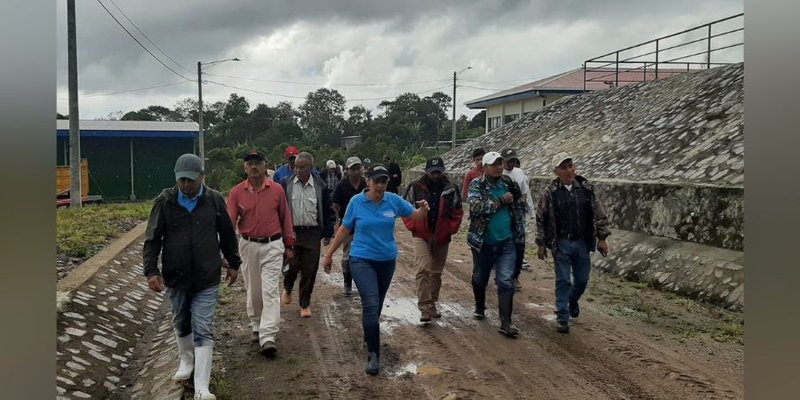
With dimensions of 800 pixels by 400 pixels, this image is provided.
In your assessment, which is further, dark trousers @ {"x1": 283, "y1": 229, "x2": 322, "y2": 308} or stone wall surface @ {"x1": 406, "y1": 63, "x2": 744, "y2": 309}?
stone wall surface @ {"x1": 406, "y1": 63, "x2": 744, "y2": 309}

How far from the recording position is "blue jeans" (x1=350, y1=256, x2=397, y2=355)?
527 centimetres

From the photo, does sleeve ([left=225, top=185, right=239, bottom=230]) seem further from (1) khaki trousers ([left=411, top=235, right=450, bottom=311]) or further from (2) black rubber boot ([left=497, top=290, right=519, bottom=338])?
(2) black rubber boot ([left=497, top=290, right=519, bottom=338])

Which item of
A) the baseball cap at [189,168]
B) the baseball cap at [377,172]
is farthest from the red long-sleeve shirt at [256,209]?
the baseball cap at [189,168]

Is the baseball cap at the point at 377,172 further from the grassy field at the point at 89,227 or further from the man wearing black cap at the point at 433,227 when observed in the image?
the grassy field at the point at 89,227

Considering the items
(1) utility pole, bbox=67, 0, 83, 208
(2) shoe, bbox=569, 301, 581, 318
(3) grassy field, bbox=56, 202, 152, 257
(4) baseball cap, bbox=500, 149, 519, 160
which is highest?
(1) utility pole, bbox=67, 0, 83, 208

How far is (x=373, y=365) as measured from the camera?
5.21 meters

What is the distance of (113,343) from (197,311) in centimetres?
231

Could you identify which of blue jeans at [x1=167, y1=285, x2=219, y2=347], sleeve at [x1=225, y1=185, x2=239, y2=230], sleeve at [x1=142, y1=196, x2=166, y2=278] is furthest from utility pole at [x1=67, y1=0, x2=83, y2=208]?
blue jeans at [x1=167, y1=285, x2=219, y2=347]

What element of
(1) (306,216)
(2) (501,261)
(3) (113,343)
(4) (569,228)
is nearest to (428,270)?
(2) (501,261)

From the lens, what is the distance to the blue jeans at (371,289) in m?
5.27

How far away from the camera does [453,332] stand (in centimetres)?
641

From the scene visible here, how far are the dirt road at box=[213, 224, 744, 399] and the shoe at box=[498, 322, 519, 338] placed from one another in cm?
12
